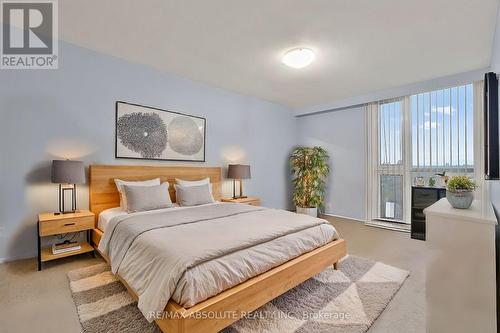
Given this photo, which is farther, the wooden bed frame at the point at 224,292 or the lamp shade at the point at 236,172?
the lamp shade at the point at 236,172

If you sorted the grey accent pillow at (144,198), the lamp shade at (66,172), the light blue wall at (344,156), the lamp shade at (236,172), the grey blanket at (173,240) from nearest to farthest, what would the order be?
the grey blanket at (173,240), the lamp shade at (66,172), the grey accent pillow at (144,198), the lamp shade at (236,172), the light blue wall at (344,156)

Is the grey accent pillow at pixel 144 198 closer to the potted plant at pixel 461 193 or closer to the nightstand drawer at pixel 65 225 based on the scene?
the nightstand drawer at pixel 65 225

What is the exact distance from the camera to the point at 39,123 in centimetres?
272

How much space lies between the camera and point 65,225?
2.56 meters

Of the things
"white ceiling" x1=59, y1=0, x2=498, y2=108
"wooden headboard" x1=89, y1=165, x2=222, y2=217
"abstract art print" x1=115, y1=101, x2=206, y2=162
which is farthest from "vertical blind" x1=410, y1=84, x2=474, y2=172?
"wooden headboard" x1=89, y1=165, x2=222, y2=217

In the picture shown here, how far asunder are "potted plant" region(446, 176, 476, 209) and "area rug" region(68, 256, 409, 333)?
1.03 m

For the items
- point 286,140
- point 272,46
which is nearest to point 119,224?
point 272,46

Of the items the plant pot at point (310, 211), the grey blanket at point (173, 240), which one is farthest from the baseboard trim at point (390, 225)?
the grey blanket at point (173, 240)

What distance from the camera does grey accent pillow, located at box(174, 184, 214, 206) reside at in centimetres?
336

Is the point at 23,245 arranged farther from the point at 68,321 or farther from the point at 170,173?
the point at 170,173

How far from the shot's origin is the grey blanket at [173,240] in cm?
149

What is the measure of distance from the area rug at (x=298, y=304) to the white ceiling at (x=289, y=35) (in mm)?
2626

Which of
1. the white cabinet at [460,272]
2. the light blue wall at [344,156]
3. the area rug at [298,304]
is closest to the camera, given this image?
the white cabinet at [460,272]

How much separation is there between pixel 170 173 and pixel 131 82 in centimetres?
143
